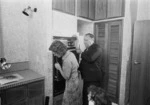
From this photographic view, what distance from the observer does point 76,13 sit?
2.26 m

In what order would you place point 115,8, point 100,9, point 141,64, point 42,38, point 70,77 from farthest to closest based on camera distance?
1. point 100,9
2. point 115,8
3. point 141,64
4. point 42,38
5. point 70,77

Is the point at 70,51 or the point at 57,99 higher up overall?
the point at 70,51

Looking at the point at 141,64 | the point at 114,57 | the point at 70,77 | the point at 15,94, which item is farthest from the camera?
the point at 114,57

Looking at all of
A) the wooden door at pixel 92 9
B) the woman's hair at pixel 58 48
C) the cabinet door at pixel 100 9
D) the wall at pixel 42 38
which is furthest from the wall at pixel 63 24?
the cabinet door at pixel 100 9

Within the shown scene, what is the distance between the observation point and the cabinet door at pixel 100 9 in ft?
8.32

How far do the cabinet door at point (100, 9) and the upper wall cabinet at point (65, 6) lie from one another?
28.9 inches

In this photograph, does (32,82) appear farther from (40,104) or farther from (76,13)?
(76,13)

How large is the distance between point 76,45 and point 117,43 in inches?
35.1

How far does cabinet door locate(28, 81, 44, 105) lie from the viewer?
5.45 feet

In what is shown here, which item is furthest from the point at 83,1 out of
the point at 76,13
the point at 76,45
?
the point at 76,45

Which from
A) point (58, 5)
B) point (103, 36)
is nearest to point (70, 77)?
point (58, 5)

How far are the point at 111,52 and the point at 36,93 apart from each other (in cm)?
170

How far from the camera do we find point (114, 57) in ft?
8.14

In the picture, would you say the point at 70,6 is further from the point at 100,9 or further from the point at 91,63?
the point at 91,63
